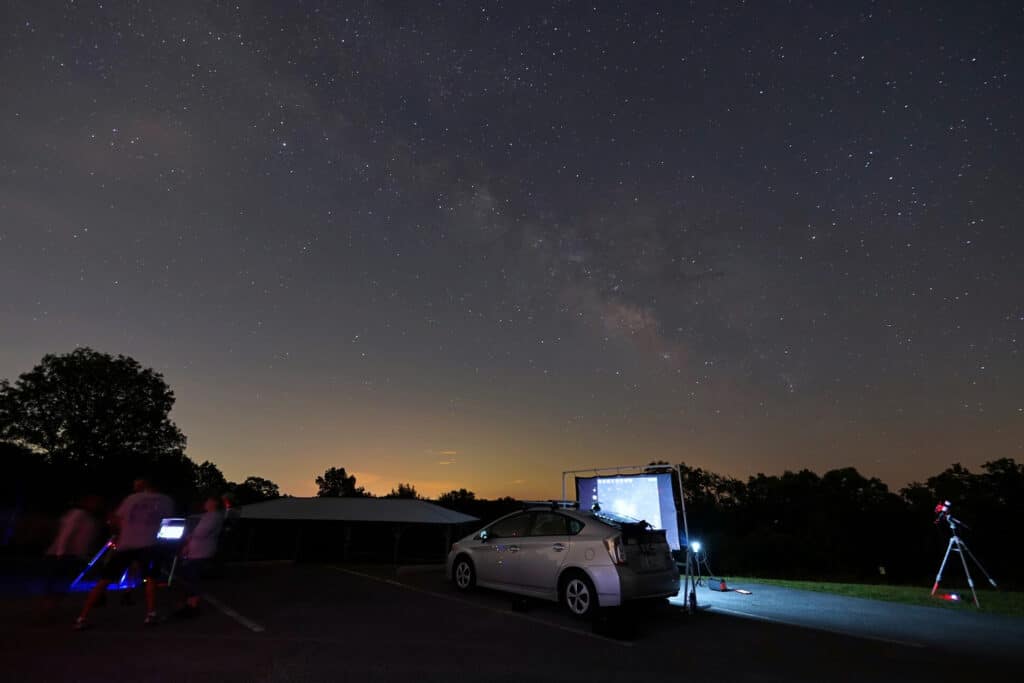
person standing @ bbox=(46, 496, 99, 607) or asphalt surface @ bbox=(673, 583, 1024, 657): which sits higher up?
person standing @ bbox=(46, 496, 99, 607)

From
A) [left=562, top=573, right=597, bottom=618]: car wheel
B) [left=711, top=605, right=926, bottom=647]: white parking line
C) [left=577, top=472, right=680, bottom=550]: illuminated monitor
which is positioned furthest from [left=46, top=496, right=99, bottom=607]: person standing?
[left=711, top=605, right=926, bottom=647]: white parking line

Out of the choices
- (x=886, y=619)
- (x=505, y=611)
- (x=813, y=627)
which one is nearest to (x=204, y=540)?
(x=505, y=611)

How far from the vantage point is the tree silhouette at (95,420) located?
34.3m

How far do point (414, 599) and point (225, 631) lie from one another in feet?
11.7

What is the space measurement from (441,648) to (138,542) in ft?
14.1

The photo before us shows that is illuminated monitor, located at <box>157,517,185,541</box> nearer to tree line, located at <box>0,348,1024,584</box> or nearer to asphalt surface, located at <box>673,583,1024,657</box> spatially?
asphalt surface, located at <box>673,583,1024,657</box>

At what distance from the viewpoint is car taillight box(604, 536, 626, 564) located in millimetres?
7602

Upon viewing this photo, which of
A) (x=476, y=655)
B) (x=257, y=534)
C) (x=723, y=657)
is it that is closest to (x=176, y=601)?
(x=476, y=655)

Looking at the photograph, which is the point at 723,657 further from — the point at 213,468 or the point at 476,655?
the point at 213,468

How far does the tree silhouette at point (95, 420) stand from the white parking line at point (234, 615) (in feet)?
103

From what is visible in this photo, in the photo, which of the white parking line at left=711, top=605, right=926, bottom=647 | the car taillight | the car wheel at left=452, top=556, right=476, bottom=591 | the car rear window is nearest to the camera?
the white parking line at left=711, top=605, right=926, bottom=647

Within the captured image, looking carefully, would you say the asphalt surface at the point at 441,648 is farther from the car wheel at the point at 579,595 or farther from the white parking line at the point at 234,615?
the car wheel at the point at 579,595

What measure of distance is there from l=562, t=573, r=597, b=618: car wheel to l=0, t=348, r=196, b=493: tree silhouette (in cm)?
3645

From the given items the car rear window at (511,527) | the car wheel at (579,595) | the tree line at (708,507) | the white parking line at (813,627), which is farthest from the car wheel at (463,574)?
the tree line at (708,507)
